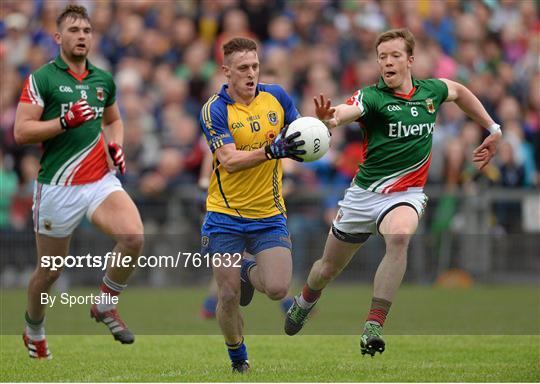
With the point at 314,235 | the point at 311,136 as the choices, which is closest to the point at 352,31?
the point at 314,235

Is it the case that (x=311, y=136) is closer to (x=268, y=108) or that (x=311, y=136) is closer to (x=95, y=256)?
(x=268, y=108)

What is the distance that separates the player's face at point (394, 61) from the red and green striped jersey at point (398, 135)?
0.11 meters

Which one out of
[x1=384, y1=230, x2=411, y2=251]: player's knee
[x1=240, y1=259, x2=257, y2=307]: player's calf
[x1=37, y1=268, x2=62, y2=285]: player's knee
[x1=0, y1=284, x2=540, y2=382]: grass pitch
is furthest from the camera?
[x1=37, y1=268, x2=62, y2=285]: player's knee

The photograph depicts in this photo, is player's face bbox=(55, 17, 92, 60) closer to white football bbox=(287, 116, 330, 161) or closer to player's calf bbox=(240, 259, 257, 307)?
player's calf bbox=(240, 259, 257, 307)

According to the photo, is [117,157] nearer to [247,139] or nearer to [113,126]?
[113,126]

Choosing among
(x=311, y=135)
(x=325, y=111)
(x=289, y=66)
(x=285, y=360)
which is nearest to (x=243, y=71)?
(x=325, y=111)

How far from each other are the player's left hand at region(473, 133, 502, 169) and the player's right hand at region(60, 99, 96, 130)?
11.0 ft

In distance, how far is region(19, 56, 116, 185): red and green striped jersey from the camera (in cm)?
1051

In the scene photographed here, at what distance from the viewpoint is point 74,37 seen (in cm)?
1064

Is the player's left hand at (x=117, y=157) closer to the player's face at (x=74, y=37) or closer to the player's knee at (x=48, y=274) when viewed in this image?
the player's face at (x=74, y=37)

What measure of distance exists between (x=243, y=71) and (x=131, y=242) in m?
2.08

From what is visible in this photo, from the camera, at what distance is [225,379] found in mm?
8930

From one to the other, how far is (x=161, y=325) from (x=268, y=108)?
4.37m

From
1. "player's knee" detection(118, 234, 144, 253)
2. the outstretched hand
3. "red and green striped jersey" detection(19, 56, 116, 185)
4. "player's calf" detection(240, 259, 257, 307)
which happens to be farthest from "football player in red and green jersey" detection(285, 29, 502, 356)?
"red and green striped jersey" detection(19, 56, 116, 185)
